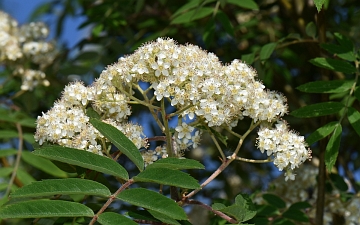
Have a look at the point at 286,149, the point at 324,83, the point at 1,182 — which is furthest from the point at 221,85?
the point at 1,182

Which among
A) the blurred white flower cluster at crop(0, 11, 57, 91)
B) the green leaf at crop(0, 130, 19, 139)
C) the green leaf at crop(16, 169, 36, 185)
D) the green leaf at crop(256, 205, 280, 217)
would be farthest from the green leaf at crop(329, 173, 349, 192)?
the blurred white flower cluster at crop(0, 11, 57, 91)

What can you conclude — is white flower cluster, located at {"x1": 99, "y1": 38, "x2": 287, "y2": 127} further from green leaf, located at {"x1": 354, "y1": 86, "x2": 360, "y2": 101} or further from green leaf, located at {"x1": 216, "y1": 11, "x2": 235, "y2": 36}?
green leaf, located at {"x1": 216, "y1": 11, "x2": 235, "y2": 36}

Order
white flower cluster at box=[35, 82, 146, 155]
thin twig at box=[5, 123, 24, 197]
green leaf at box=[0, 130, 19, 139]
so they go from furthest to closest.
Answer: green leaf at box=[0, 130, 19, 139]
thin twig at box=[5, 123, 24, 197]
white flower cluster at box=[35, 82, 146, 155]

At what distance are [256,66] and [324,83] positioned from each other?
1.11 feet

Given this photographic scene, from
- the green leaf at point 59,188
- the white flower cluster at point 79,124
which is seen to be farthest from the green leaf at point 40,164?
the green leaf at point 59,188

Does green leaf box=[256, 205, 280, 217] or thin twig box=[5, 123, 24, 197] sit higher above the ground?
thin twig box=[5, 123, 24, 197]

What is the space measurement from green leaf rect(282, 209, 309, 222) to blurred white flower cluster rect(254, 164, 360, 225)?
0.09m

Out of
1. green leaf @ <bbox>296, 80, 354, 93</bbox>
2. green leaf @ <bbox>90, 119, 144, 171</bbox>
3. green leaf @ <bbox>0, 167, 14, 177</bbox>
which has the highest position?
green leaf @ <bbox>0, 167, 14, 177</bbox>

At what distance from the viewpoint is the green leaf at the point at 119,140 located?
4.90 feet

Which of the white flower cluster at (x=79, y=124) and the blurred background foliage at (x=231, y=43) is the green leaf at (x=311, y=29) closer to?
the blurred background foliage at (x=231, y=43)

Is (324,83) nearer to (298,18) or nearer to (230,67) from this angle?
(230,67)

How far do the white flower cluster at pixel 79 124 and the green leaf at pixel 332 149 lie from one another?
54 cm

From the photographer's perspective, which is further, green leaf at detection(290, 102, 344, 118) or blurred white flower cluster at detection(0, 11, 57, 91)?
blurred white flower cluster at detection(0, 11, 57, 91)

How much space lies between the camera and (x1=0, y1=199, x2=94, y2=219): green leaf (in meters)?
1.33
